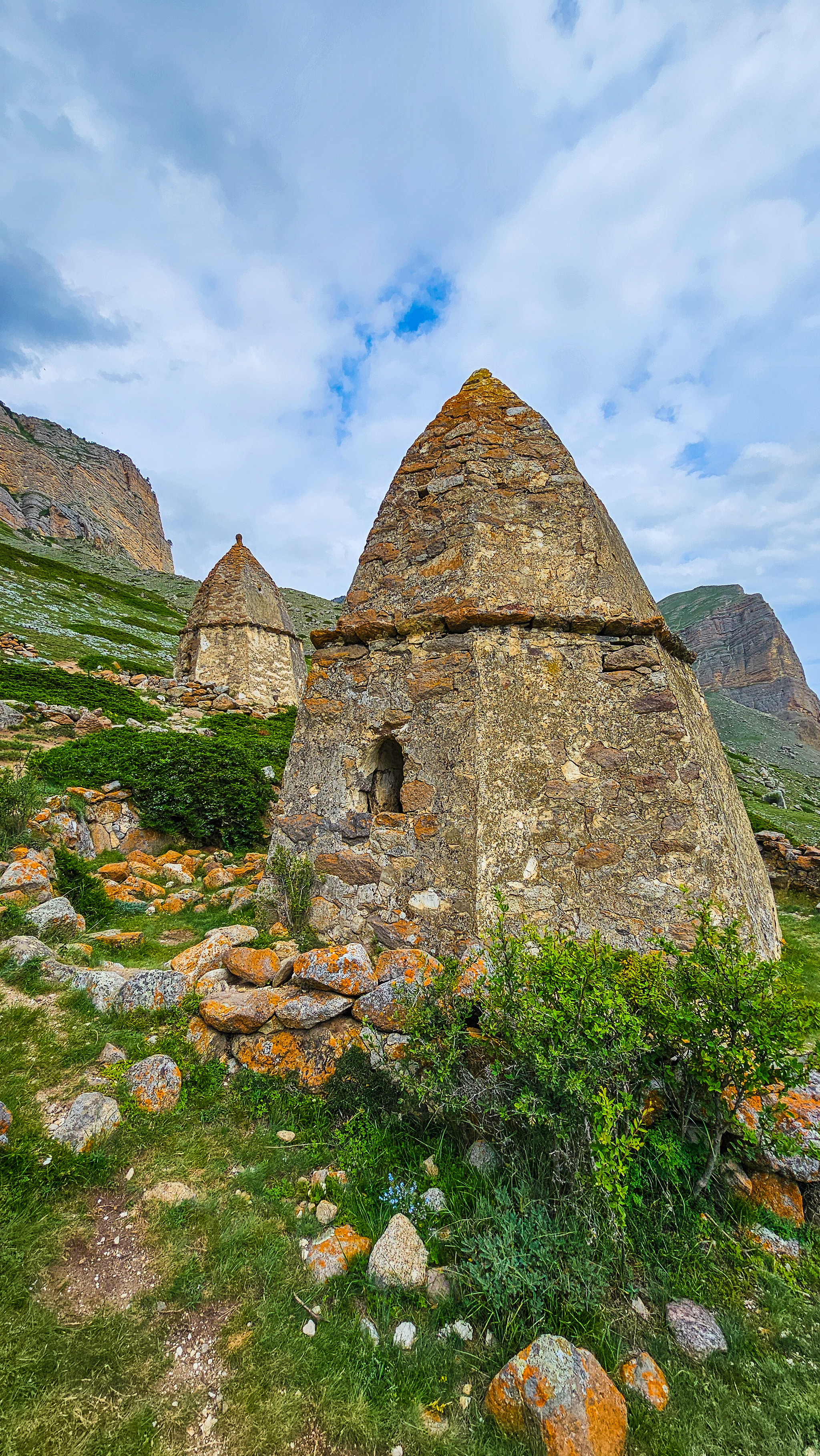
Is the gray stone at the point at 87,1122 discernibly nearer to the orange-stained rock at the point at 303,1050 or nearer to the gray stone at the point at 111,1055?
the gray stone at the point at 111,1055

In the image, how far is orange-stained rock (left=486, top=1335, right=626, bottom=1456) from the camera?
76.8 inches

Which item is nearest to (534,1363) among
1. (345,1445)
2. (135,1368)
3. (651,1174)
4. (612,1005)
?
(345,1445)

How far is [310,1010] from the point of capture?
159 inches

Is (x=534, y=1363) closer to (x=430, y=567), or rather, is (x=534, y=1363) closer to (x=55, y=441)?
(x=430, y=567)

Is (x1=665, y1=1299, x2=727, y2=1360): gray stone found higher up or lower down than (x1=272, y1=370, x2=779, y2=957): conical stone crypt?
lower down

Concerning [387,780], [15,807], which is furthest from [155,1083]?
[15,807]

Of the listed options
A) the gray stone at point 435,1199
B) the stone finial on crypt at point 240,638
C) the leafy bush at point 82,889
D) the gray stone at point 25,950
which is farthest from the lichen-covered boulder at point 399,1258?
the stone finial on crypt at point 240,638

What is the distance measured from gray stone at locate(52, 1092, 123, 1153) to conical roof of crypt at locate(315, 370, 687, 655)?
14.6 feet

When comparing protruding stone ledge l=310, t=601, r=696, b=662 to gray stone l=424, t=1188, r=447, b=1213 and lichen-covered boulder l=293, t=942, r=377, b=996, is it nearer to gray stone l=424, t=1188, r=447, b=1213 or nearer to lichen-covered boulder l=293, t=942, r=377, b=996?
lichen-covered boulder l=293, t=942, r=377, b=996

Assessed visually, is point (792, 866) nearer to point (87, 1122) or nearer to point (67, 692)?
point (87, 1122)

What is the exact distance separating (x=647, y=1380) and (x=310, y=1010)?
8.43 feet

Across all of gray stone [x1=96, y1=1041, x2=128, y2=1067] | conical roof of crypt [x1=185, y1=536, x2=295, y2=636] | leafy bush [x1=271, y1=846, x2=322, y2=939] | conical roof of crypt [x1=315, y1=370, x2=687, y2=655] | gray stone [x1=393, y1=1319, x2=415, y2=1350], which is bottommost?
gray stone [x1=393, y1=1319, x2=415, y2=1350]

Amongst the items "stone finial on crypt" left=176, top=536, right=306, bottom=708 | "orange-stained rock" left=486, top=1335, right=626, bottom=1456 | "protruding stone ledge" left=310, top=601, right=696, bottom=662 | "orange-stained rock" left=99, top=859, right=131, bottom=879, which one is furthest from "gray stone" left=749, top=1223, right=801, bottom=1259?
"stone finial on crypt" left=176, top=536, right=306, bottom=708

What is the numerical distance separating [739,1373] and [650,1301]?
0.38m
